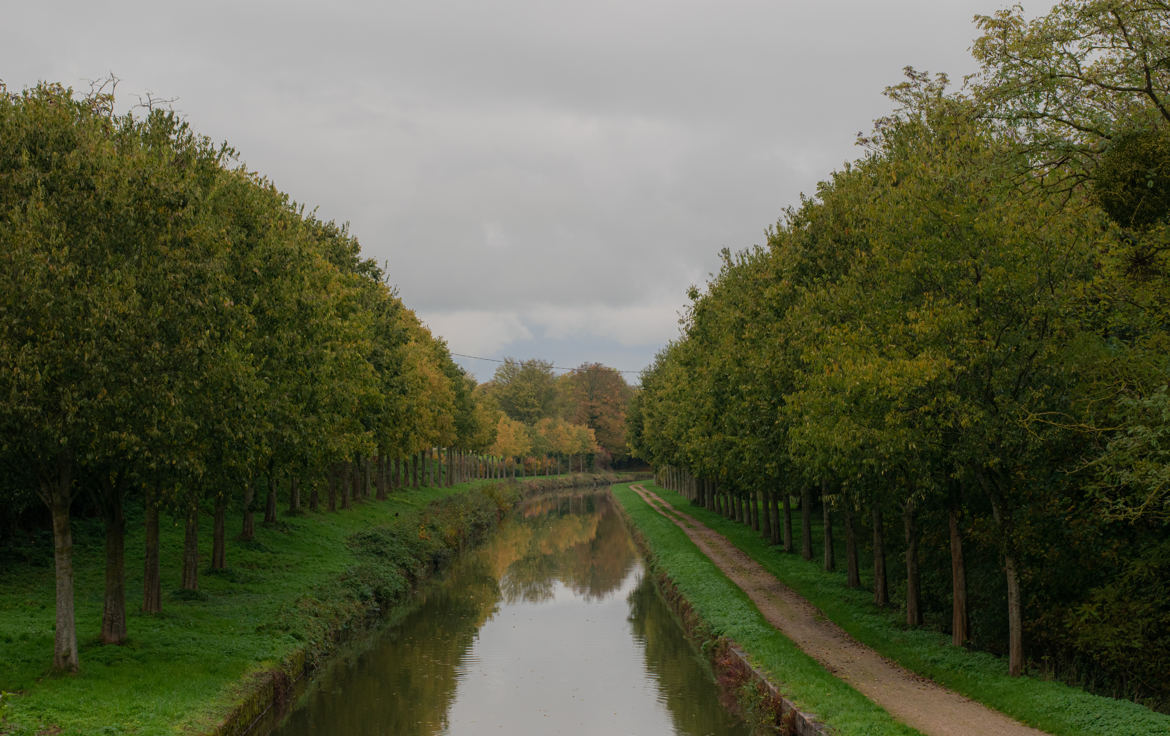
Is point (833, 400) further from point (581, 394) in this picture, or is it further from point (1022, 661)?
point (581, 394)

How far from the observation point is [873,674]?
56.0 feet

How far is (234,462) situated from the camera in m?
16.7

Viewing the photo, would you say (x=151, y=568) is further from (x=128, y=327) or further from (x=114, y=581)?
(x=128, y=327)

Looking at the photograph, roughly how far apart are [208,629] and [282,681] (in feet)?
7.47

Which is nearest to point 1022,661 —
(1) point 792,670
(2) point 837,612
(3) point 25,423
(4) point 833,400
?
(1) point 792,670

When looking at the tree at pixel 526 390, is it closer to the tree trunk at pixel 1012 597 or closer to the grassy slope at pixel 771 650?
the grassy slope at pixel 771 650

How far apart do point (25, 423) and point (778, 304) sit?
60.3ft

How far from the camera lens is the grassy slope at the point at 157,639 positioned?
1313 cm

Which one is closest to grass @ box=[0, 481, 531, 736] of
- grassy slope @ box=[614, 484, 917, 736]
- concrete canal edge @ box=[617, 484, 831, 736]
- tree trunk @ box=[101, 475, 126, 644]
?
tree trunk @ box=[101, 475, 126, 644]

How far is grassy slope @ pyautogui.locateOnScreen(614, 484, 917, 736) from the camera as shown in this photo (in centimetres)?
1375

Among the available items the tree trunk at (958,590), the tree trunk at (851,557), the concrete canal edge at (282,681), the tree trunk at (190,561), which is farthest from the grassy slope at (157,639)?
the tree trunk at (851,557)

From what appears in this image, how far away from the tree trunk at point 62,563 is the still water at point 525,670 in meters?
3.89

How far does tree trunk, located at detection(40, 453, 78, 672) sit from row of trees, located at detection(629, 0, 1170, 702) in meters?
13.8

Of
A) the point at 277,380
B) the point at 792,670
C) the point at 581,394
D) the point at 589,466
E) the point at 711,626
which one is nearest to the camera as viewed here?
the point at 792,670
